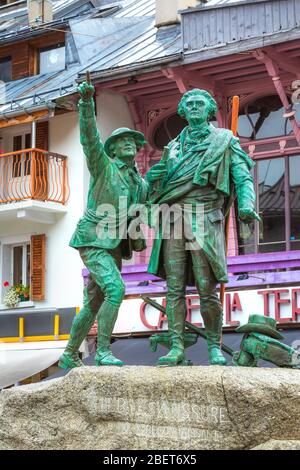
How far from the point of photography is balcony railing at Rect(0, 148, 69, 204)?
21484 millimetres

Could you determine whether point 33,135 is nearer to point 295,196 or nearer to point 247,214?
point 295,196

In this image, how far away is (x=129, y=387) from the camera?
24.7 ft

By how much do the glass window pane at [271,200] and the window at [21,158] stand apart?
4932 mm

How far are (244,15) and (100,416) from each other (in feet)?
42.9

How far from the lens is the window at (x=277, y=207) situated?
20125 mm

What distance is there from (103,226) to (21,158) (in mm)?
14167

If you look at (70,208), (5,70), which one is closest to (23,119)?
(70,208)

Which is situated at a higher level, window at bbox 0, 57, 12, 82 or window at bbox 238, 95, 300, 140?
window at bbox 0, 57, 12, 82

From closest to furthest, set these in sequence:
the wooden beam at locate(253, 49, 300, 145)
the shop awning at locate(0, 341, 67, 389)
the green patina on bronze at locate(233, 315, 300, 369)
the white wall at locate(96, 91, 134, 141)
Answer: the green patina on bronze at locate(233, 315, 300, 369), the wooden beam at locate(253, 49, 300, 145), the shop awning at locate(0, 341, 67, 389), the white wall at locate(96, 91, 134, 141)

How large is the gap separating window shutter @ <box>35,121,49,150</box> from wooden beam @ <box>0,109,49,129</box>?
0.61m

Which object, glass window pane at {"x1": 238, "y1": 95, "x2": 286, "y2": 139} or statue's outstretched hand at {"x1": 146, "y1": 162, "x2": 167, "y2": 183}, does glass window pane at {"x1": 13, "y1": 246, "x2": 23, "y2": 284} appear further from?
statue's outstretched hand at {"x1": 146, "y1": 162, "x2": 167, "y2": 183}

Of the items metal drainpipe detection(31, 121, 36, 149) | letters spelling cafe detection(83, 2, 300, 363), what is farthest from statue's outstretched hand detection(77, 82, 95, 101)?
metal drainpipe detection(31, 121, 36, 149)

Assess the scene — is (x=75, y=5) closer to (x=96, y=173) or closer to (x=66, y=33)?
(x=66, y=33)
